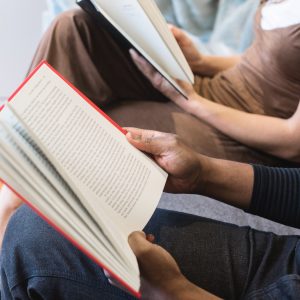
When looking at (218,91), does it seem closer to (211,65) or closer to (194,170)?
(211,65)

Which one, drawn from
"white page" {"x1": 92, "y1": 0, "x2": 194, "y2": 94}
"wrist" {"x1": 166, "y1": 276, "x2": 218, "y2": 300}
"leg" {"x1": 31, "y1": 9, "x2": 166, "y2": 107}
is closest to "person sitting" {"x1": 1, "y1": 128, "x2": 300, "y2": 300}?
"wrist" {"x1": 166, "y1": 276, "x2": 218, "y2": 300}

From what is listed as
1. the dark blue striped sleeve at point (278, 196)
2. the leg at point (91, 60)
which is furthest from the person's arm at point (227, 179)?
the leg at point (91, 60)

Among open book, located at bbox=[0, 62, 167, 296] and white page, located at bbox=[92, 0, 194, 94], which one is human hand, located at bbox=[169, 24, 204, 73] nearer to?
white page, located at bbox=[92, 0, 194, 94]

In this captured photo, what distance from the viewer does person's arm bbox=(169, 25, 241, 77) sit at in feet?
3.48

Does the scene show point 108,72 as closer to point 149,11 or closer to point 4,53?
point 149,11

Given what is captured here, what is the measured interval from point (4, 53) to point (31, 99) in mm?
1510

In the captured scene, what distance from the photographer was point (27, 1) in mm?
1794

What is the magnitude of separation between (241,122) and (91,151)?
448mm

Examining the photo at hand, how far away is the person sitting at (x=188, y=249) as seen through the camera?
523mm

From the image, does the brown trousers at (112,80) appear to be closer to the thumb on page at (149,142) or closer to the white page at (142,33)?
the white page at (142,33)

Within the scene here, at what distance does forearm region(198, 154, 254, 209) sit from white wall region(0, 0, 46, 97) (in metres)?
1.45

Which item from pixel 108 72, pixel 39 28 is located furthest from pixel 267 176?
pixel 39 28

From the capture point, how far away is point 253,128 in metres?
0.88

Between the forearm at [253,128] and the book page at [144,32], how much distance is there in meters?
0.10
